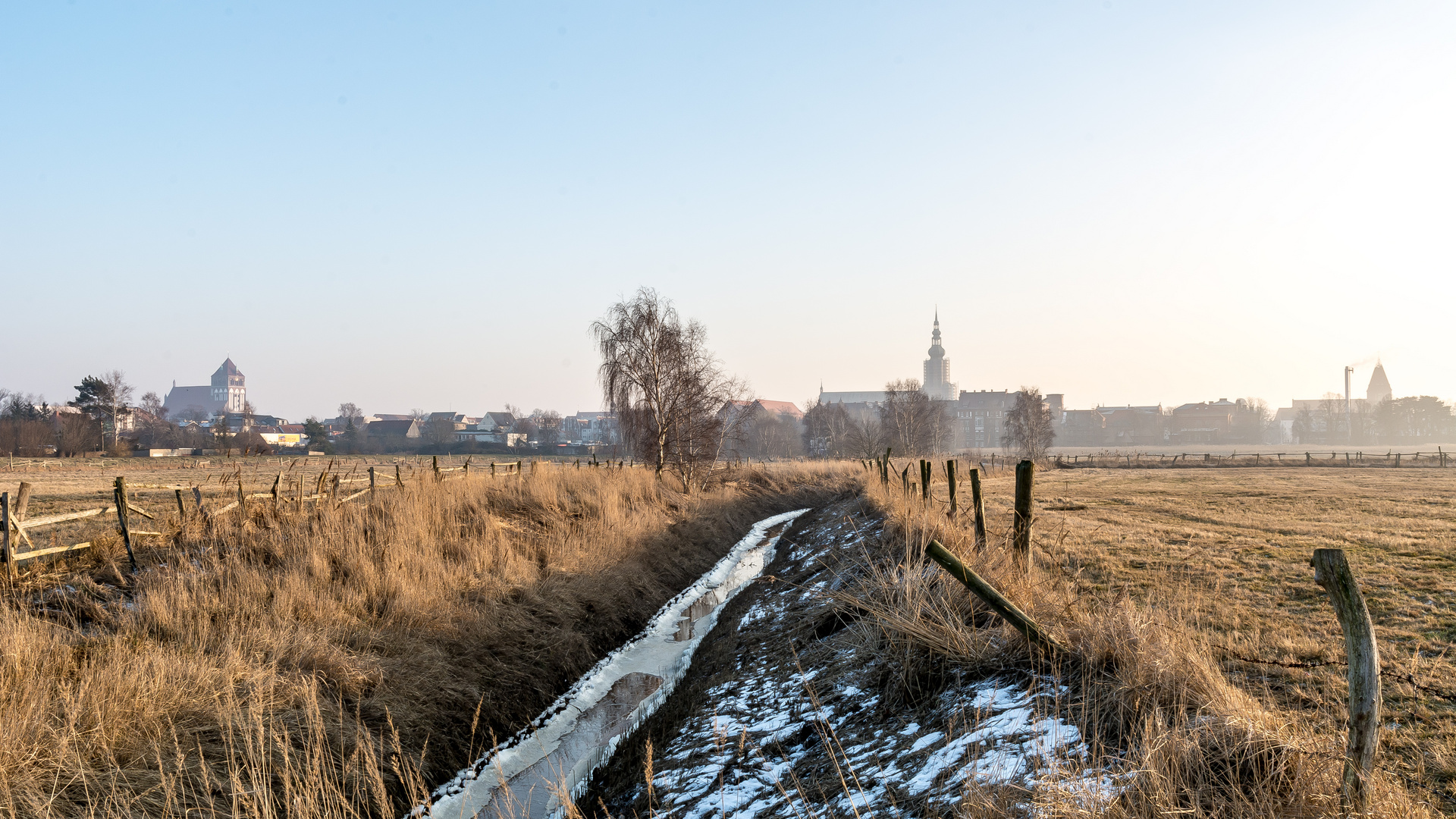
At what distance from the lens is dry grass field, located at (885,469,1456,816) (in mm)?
4004

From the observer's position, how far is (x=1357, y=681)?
8.65ft

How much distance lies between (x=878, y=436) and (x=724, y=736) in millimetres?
62644

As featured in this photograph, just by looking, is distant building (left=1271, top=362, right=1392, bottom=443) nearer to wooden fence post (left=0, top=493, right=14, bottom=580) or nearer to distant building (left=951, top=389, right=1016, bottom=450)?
distant building (left=951, top=389, right=1016, bottom=450)

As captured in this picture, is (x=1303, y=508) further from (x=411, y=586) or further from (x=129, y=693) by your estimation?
(x=129, y=693)

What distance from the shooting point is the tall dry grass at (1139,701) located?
2885mm

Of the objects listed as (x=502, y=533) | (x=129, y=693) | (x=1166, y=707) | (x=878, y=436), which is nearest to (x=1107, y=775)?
(x=1166, y=707)

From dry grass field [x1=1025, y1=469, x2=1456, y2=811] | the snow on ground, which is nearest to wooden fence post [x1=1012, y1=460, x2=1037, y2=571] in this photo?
dry grass field [x1=1025, y1=469, x2=1456, y2=811]

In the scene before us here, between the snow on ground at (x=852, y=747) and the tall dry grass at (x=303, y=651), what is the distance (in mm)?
1768

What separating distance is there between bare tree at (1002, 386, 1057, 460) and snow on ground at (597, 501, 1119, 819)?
60809 mm

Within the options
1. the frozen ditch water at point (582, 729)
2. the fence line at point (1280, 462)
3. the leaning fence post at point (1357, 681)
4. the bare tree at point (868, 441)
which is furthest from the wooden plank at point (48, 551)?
the fence line at point (1280, 462)

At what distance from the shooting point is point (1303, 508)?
19625 mm

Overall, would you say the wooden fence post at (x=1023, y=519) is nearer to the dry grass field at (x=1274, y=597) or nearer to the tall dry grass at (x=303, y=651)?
the dry grass field at (x=1274, y=597)

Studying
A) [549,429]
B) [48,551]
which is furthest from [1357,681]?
[549,429]

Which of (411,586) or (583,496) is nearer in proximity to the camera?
(411,586)
